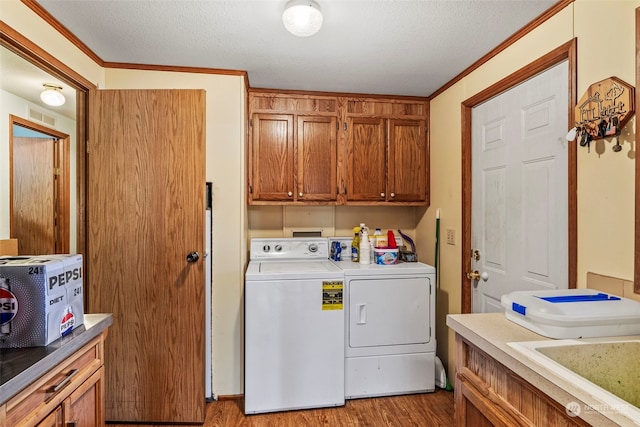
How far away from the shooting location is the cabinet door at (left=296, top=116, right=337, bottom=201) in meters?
2.57

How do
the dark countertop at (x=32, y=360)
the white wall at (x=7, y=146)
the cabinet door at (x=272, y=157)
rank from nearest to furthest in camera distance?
the dark countertop at (x=32, y=360)
the white wall at (x=7, y=146)
the cabinet door at (x=272, y=157)

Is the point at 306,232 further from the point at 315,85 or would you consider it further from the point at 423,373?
the point at 423,373

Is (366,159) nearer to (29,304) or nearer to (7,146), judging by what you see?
(29,304)

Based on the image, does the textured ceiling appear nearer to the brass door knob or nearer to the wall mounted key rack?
the wall mounted key rack

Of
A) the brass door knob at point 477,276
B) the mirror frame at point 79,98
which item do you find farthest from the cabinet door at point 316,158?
the mirror frame at point 79,98

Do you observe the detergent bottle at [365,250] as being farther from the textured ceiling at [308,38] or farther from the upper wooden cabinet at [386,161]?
the textured ceiling at [308,38]

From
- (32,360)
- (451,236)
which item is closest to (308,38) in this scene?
(451,236)

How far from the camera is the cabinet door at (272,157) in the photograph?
8.27 ft

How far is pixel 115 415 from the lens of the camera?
1.99 m

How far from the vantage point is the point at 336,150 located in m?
2.62

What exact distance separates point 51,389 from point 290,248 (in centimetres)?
182

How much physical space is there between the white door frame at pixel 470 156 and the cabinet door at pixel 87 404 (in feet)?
6.57

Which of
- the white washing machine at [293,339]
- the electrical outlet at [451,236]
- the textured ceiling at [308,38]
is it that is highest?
the textured ceiling at [308,38]

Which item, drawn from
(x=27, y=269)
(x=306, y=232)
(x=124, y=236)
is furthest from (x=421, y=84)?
(x=27, y=269)
